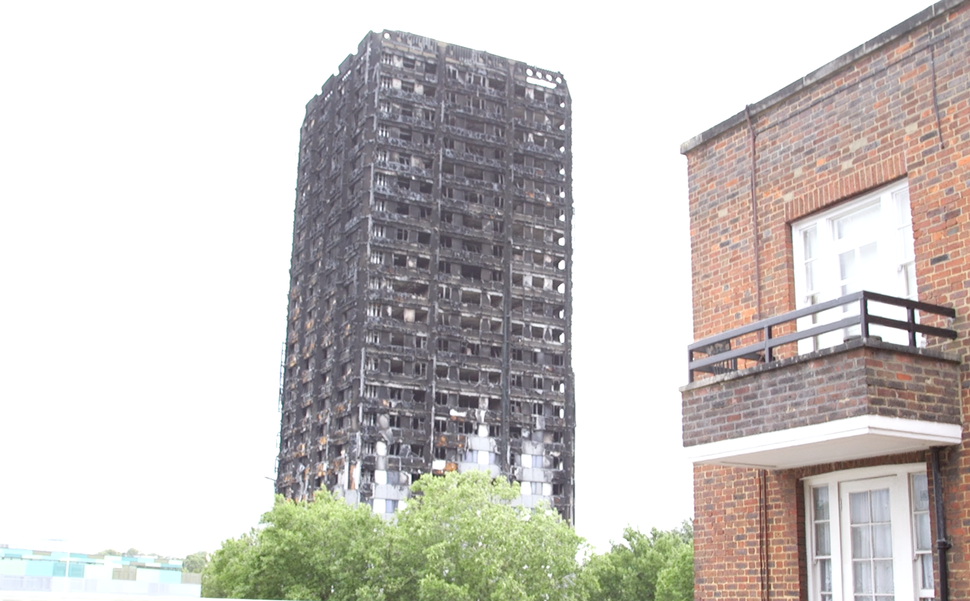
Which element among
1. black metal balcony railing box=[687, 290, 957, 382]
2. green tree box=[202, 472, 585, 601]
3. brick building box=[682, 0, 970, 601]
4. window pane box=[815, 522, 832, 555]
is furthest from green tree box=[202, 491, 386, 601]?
black metal balcony railing box=[687, 290, 957, 382]

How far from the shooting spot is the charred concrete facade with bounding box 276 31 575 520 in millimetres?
95688

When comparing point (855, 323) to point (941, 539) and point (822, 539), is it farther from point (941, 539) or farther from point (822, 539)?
point (822, 539)

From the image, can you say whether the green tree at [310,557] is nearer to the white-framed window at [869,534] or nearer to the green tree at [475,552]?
the green tree at [475,552]

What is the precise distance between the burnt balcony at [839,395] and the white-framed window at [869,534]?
358 millimetres

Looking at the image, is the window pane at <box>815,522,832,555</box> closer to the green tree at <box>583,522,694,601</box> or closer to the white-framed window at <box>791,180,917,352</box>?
the white-framed window at <box>791,180,917,352</box>

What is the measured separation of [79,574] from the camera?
101 meters

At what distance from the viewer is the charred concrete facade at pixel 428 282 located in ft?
314

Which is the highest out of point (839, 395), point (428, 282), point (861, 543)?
point (428, 282)

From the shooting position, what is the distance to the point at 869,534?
36.2 feet

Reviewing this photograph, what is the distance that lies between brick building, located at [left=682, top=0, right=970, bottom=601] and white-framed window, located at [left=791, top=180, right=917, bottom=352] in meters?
0.02

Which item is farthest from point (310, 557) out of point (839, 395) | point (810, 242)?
point (839, 395)

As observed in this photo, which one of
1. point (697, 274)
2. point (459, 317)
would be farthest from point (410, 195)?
point (697, 274)

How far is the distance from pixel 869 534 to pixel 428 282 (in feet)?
294

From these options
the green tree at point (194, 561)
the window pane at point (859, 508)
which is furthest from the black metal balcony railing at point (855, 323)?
the green tree at point (194, 561)
